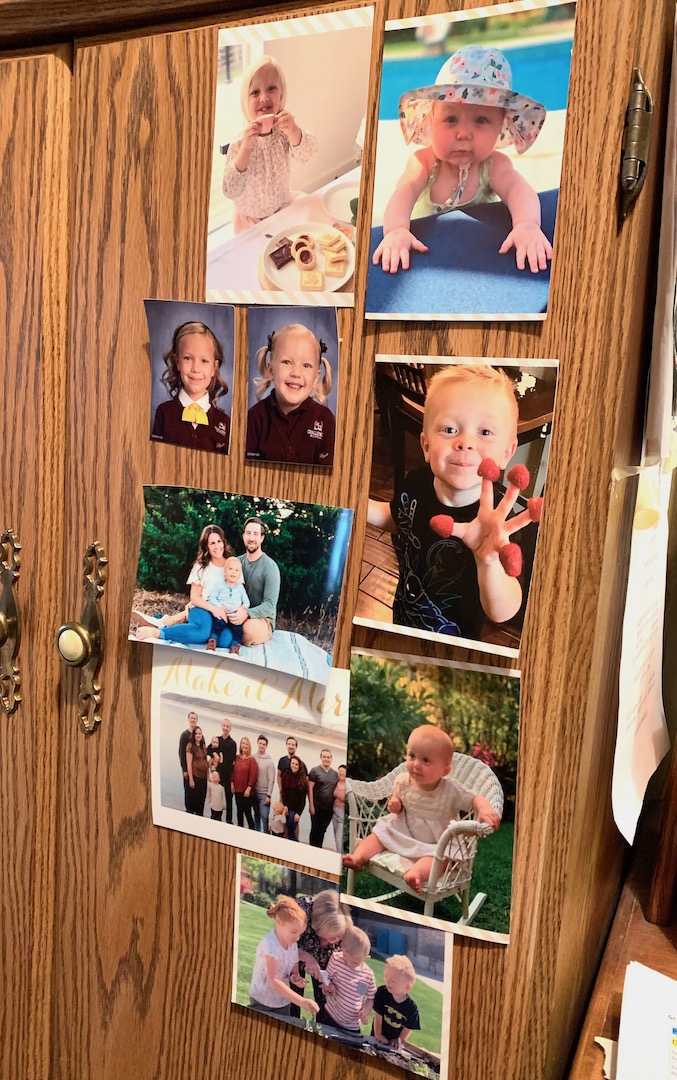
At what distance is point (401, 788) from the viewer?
661 millimetres

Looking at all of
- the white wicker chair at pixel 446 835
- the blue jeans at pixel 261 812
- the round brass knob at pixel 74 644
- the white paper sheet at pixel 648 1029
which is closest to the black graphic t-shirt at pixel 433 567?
the white wicker chair at pixel 446 835

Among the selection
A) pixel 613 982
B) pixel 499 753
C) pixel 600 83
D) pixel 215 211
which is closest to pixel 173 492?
pixel 215 211

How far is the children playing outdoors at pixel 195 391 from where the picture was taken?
0.71 metres

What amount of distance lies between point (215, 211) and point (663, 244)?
0.39m

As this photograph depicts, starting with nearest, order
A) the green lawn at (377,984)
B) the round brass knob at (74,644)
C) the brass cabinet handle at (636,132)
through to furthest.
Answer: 1. the brass cabinet handle at (636,132)
2. the green lawn at (377,984)
3. the round brass knob at (74,644)

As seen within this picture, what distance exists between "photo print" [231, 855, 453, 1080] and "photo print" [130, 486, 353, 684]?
0.21 meters

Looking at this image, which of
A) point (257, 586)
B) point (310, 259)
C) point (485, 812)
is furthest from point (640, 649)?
point (310, 259)

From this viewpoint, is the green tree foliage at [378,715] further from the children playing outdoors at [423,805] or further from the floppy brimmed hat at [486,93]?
the floppy brimmed hat at [486,93]

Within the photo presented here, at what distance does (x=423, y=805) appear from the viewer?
0.65m

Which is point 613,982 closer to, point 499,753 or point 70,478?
point 499,753

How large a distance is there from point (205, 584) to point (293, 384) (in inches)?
7.8

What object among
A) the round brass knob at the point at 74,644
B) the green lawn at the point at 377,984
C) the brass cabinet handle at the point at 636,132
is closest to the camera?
the brass cabinet handle at the point at 636,132

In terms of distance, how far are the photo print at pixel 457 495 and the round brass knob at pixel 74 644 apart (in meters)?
0.30

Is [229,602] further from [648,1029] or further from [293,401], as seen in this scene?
[648,1029]
